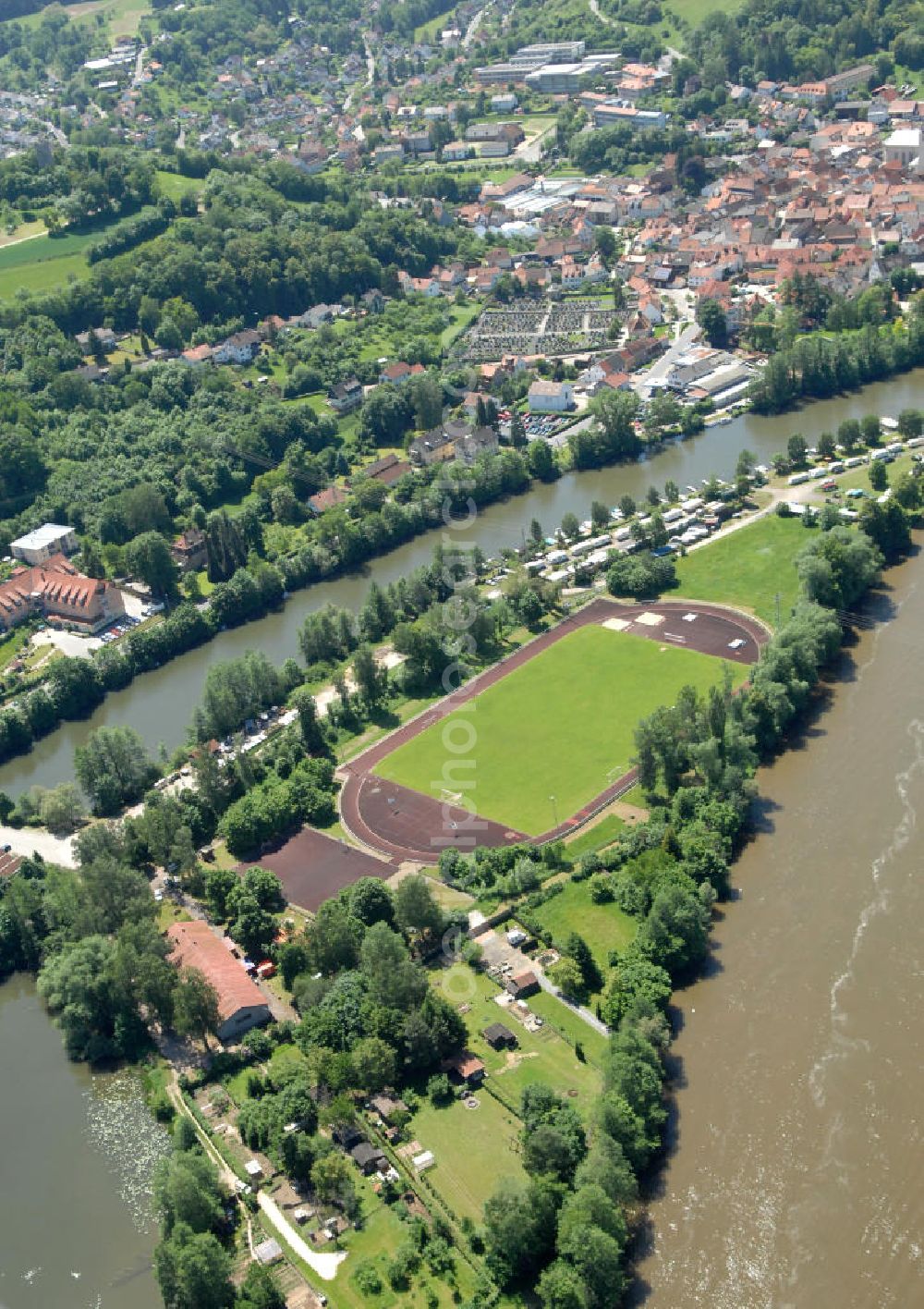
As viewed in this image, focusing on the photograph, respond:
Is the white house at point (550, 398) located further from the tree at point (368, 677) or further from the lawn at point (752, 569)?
the tree at point (368, 677)

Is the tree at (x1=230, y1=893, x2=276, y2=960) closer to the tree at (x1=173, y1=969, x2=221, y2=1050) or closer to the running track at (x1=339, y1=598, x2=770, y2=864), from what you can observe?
the tree at (x1=173, y1=969, x2=221, y2=1050)

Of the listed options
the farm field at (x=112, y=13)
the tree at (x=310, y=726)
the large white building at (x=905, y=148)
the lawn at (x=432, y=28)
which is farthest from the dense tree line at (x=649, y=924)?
the farm field at (x=112, y=13)

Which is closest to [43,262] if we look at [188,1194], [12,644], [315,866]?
[12,644]

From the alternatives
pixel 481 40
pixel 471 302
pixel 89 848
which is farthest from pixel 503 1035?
pixel 481 40

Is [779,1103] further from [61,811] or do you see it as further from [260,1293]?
[61,811]

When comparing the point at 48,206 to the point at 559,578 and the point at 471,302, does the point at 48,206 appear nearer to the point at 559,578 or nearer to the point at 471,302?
the point at 471,302

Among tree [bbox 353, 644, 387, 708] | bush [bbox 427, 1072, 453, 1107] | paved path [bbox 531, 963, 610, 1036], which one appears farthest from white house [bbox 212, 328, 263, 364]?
bush [bbox 427, 1072, 453, 1107]

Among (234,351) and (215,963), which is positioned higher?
(234,351)
